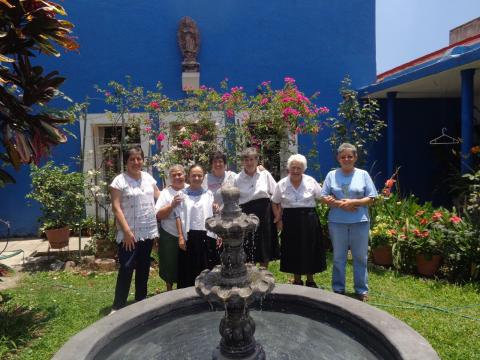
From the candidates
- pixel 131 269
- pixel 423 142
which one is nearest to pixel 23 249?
pixel 131 269

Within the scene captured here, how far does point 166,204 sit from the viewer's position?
3.99 m

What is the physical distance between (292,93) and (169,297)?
16.9 feet

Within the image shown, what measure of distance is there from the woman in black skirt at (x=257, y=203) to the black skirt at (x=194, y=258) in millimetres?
627

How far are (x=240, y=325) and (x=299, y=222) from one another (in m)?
2.26

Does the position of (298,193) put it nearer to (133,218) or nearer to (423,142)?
(133,218)

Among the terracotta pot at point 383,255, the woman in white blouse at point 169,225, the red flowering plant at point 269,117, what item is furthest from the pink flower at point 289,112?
the woman in white blouse at point 169,225

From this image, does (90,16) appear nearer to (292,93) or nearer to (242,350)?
(292,93)

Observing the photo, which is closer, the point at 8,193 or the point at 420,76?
the point at 420,76

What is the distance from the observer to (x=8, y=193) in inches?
326

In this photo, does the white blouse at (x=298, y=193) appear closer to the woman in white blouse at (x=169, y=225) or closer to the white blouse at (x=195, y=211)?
the white blouse at (x=195, y=211)

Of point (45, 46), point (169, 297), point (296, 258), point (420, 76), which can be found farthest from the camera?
point (420, 76)

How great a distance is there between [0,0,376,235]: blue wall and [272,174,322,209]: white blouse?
4.34 m

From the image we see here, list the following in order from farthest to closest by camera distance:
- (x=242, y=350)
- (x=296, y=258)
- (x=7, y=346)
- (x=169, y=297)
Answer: (x=296, y=258), (x=7, y=346), (x=169, y=297), (x=242, y=350)

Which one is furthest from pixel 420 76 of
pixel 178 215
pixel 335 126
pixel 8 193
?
pixel 8 193
